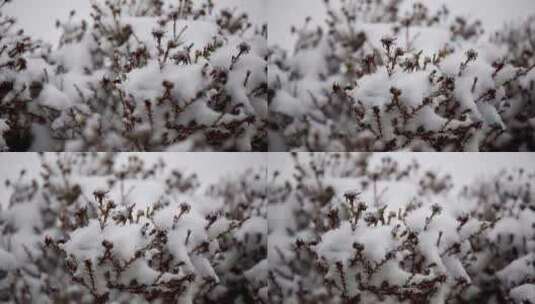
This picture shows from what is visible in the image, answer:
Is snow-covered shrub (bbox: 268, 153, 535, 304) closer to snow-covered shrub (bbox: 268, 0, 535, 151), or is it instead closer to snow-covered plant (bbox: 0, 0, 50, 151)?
snow-covered shrub (bbox: 268, 0, 535, 151)

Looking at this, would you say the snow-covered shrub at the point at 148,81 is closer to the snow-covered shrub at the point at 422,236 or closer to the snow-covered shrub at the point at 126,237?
the snow-covered shrub at the point at 126,237

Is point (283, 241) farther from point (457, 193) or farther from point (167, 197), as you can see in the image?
point (457, 193)

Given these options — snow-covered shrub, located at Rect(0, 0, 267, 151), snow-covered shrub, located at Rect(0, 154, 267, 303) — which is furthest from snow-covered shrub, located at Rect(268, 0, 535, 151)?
snow-covered shrub, located at Rect(0, 154, 267, 303)

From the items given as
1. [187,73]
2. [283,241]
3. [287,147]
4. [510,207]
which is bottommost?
[283,241]

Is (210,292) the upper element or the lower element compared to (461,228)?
lower

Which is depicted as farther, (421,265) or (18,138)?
(421,265)

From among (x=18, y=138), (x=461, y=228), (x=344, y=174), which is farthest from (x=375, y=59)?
(x=18, y=138)
